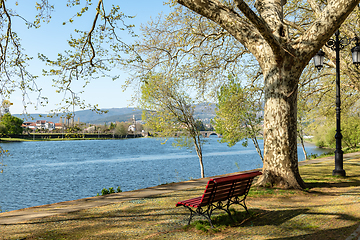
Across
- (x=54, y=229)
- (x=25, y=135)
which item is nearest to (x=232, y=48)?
(x=54, y=229)

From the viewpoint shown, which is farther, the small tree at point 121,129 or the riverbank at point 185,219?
the small tree at point 121,129

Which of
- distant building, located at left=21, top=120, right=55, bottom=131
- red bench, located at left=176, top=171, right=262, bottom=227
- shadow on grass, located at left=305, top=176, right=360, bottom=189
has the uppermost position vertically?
distant building, located at left=21, top=120, right=55, bottom=131

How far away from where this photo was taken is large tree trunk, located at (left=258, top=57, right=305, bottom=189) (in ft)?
28.5

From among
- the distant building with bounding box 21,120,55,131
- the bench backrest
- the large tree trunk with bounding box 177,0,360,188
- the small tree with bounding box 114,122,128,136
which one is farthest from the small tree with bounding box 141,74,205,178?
the small tree with bounding box 114,122,128,136

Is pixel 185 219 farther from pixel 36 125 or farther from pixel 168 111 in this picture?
pixel 168 111

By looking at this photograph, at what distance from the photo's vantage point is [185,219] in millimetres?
6090

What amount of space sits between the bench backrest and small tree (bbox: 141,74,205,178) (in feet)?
45.2

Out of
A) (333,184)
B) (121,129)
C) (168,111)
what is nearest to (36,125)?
(168,111)

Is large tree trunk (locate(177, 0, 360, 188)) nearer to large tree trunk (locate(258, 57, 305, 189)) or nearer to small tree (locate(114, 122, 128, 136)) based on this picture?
large tree trunk (locate(258, 57, 305, 189))

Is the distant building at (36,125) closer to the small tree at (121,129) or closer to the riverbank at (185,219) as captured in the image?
the riverbank at (185,219)

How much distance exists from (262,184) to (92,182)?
20045 mm

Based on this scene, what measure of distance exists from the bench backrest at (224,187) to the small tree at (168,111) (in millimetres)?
13772

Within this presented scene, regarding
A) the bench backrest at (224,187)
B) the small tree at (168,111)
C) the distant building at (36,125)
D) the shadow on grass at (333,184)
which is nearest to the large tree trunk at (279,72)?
the shadow on grass at (333,184)

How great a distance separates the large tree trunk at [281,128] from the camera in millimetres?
8672
